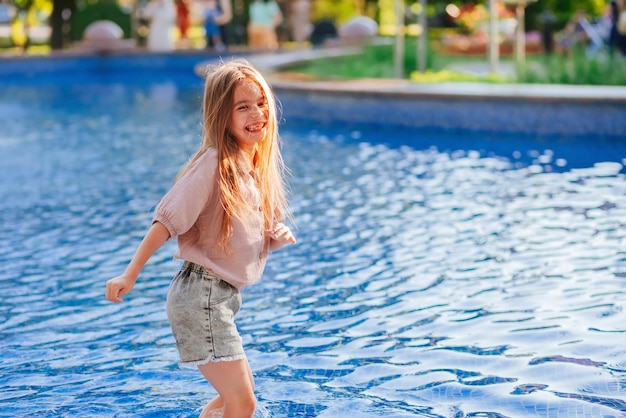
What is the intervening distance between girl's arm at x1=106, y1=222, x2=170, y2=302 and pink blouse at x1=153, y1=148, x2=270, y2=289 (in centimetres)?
3

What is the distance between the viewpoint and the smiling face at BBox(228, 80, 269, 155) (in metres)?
3.17

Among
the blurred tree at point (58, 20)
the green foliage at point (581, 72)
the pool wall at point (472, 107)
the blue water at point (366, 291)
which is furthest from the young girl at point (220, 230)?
the blurred tree at point (58, 20)

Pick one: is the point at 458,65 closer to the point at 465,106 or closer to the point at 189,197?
the point at 465,106

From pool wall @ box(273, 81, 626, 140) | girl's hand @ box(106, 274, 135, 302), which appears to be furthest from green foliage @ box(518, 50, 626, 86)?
girl's hand @ box(106, 274, 135, 302)

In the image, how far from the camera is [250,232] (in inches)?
125

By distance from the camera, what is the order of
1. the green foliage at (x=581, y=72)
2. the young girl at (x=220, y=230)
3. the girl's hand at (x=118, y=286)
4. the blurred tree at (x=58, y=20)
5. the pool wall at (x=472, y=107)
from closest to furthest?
Answer: the girl's hand at (x=118, y=286), the young girl at (x=220, y=230), the pool wall at (x=472, y=107), the green foliage at (x=581, y=72), the blurred tree at (x=58, y=20)

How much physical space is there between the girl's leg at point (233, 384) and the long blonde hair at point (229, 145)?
375 mm

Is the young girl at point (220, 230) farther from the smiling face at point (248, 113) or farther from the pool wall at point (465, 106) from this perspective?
the pool wall at point (465, 106)

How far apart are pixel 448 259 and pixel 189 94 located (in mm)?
12328

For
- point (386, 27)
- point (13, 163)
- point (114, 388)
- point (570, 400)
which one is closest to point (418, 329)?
point (570, 400)

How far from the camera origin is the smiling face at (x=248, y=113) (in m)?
3.17

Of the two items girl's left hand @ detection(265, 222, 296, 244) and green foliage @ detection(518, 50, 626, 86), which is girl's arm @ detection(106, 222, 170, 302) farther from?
green foliage @ detection(518, 50, 626, 86)

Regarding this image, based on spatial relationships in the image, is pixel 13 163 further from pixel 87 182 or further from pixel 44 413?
pixel 44 413

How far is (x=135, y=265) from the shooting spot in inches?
116
